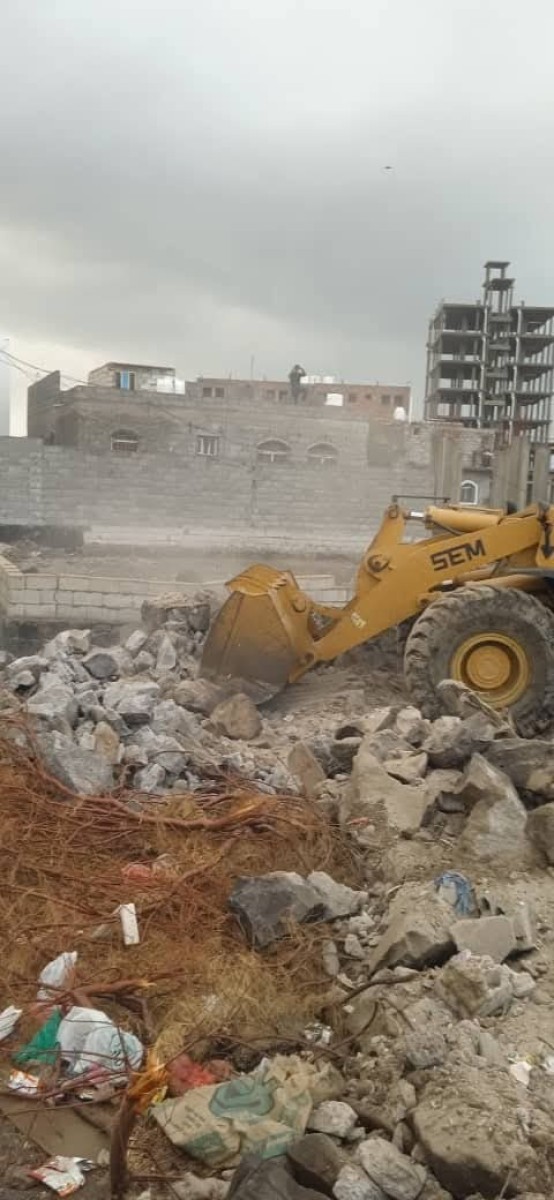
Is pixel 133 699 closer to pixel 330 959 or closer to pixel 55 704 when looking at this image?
pixel 55 704

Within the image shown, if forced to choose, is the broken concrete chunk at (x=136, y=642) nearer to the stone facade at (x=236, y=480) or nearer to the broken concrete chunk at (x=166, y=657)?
the broken concrete chunk at (x=166, y=657)

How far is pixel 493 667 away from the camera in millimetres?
7418

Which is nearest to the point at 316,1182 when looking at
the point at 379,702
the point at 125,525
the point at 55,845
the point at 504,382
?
the point at 55,845

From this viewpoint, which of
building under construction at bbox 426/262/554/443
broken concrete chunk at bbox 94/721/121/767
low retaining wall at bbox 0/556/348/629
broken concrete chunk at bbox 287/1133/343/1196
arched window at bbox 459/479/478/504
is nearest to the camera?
broken concrete chunk at bbox 287/1133/343/1196

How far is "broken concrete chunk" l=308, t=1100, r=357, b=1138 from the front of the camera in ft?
9.37

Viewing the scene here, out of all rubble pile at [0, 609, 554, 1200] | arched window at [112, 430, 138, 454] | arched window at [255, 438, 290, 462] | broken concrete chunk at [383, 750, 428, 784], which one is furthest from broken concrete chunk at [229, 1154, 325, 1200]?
arched window at [255, 438, 290, 462]

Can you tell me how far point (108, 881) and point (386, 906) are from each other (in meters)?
1.23

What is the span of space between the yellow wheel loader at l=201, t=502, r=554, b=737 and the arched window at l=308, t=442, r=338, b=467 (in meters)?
18.4

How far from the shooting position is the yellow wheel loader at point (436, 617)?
7.25 m

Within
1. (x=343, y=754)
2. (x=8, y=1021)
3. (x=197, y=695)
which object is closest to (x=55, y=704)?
(x=197, y=695)

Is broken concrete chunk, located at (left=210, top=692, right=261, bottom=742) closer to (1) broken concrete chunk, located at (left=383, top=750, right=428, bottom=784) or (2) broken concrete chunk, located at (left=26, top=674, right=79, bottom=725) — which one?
(2) broken concrete chunk, located at (left=26, top=674, right=79, bottom=725)

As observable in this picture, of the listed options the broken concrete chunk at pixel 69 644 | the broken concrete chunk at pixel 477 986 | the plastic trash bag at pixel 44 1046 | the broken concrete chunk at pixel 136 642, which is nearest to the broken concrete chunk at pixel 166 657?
the broken concrete chunk at pixel 136 642

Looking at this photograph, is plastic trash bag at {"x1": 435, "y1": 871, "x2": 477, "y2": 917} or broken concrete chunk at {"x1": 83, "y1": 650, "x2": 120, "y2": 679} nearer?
plastic trash bag at {"x1": 435, "y1": 871, "x2": 477, "y2": 917}

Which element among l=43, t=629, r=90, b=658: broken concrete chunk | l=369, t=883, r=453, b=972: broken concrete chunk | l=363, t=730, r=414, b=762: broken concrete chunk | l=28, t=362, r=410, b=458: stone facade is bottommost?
l=369, t=883, r=453, b=972: broken concrete chunk
